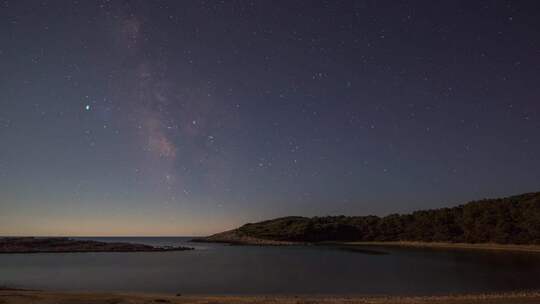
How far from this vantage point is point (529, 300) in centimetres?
2442

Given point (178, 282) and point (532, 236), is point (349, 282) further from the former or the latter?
point (532, 236)

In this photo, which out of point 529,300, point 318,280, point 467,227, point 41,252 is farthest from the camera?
point 467,227

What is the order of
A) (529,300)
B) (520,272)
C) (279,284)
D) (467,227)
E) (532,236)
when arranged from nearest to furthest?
(529,300) < (279,284) < (520,272) < (532,236) < (467,227)

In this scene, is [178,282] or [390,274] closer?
[178,282]

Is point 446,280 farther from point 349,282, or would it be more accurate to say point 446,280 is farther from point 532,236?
point 532,236

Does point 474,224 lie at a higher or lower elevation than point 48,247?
lower

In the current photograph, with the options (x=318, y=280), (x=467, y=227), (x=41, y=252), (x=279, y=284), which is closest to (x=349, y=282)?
(x=318, y=280)

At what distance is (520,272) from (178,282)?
134 feet

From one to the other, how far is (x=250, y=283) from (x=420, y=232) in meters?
137

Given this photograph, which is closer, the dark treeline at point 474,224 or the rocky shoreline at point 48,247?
the rocky shoreline at point 48,247

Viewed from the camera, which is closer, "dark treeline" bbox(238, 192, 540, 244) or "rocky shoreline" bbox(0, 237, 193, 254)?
"rocky shoreline" bbox(0, 237, 193, 254)

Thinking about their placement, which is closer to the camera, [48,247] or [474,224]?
[48,247]

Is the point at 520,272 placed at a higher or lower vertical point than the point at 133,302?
lower

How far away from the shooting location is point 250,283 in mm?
41250
